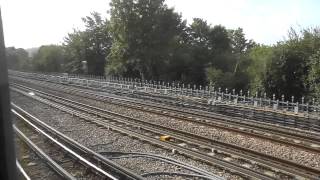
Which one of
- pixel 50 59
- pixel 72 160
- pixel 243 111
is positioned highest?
pixel 50 59

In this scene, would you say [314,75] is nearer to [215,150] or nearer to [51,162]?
[215,150]

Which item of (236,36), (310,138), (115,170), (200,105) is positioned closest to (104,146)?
(115,170)

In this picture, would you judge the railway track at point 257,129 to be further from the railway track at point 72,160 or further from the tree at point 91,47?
the tree at point 91,47

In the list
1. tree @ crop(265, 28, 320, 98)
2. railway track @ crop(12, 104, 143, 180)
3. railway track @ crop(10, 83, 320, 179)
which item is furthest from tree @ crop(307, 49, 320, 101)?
railway track @ crop(12, 104, 143, 180)

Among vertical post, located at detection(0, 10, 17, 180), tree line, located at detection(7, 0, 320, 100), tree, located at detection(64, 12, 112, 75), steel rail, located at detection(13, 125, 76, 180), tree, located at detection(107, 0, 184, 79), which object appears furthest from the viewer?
tree, located at detection(64, 12, 112, 75)

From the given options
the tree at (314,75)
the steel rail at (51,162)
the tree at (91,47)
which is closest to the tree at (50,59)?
the tree at (91,47)

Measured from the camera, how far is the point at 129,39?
152ft

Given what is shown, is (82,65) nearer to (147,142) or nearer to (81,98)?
(81,98)

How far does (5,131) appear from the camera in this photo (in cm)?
265

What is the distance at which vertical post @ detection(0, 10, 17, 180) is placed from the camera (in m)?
2.61

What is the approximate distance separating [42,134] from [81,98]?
16.1 meters

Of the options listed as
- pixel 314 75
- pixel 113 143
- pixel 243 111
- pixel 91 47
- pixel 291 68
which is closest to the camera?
pixel 113 143

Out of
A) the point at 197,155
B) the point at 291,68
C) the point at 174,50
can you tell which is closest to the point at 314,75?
the point at 291,68

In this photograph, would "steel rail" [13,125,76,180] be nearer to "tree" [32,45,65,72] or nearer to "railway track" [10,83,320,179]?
"railway track" [10,83,320,179]
